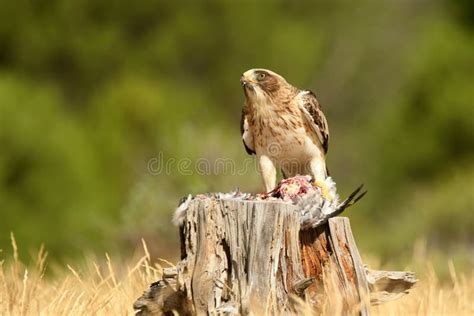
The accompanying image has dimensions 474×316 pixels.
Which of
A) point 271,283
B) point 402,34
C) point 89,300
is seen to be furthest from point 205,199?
point 402,34

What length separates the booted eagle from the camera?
6270 millimetres

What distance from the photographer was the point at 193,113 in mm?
17969

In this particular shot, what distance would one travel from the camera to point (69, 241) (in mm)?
13242

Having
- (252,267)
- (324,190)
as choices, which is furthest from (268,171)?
(252,267)

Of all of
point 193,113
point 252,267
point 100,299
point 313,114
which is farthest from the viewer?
point 193,113

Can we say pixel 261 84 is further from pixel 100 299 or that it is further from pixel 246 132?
pixel 100 299

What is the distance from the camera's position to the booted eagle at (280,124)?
627 cm

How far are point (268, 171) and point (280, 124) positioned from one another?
1.18 feet

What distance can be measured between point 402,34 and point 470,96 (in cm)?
1545

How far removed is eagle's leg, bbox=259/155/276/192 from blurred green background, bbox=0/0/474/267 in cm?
199

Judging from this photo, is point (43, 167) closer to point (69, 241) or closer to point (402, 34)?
point (69, 241)

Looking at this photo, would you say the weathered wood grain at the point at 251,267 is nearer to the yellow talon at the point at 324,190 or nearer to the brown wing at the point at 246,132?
the yellow talon at the point at 324,190

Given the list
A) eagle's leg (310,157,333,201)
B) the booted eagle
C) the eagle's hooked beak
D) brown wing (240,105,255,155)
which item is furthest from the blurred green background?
the eagle's hooked beak

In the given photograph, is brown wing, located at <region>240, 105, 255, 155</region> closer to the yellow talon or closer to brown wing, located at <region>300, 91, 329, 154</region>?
brown wing, located at <region>300, 91, 329, 154</region>
